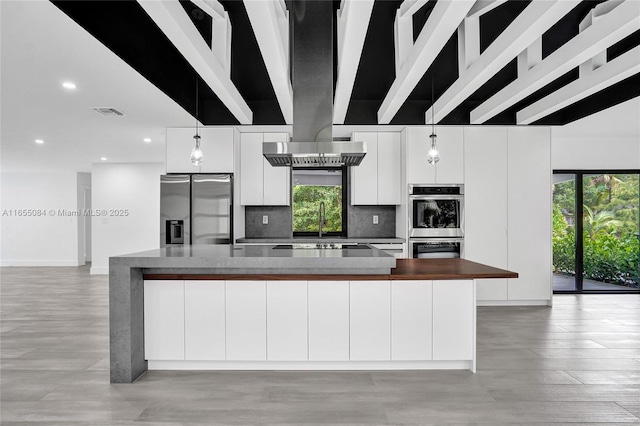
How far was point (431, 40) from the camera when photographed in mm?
2777

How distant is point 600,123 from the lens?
5520 mm

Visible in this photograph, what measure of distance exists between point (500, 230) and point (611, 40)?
313 centimetres

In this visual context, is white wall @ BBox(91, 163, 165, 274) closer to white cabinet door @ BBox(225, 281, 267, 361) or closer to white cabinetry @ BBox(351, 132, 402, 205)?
white cabinetry @ BBox(351, 132, 402, 205)

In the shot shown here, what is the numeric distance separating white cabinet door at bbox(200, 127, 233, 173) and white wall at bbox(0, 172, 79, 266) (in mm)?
7103

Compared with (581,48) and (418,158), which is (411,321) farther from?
(418,158)

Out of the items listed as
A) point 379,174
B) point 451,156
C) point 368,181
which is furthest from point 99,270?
point 451,156

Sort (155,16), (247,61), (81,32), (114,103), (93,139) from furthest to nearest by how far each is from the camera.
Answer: (93,139), (114,103), (247,61), (81,32), (155,16)

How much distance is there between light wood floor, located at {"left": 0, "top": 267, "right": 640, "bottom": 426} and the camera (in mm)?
2559

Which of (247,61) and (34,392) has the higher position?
(247,61)

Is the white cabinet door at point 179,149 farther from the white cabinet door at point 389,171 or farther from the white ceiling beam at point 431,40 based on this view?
the white ceiling beam at point 431,40

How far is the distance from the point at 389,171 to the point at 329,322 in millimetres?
3127

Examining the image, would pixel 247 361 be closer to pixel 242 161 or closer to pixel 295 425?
pixel 295 425

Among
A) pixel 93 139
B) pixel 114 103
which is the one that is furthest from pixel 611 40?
pixel 93 139

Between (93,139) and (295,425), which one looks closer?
(295,425)
